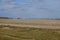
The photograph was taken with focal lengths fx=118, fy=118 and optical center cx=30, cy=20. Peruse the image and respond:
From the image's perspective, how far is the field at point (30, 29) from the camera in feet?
1.65

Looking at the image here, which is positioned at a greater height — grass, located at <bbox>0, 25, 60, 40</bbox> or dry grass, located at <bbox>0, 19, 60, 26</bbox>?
dry grass, located at <bbox>0, 19, 60, 26</bbox>

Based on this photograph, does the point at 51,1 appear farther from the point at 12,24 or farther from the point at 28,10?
the point at 12,24

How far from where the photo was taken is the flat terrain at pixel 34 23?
1.76 ft

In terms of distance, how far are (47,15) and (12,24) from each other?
19 centimetres

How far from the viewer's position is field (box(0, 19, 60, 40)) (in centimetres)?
50

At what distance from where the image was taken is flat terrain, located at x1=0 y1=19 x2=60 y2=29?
536 millimetres

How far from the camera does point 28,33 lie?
512 millimetres

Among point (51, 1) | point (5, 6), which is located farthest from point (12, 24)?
point (51, 1)

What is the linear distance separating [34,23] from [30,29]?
0.14ft

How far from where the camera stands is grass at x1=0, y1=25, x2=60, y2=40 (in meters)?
0.50

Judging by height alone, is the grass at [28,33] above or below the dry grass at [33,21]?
below

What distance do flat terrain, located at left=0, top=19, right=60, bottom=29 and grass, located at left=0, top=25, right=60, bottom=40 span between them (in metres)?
0.02

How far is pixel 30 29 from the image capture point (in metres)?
0.53

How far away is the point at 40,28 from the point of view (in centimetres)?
53
